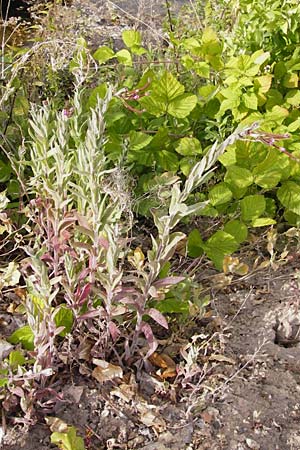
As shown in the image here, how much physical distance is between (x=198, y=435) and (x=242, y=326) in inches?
18.3

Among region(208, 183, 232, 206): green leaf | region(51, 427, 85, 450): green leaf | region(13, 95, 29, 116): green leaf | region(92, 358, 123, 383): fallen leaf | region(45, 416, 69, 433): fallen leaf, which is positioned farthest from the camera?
region(13, 95, 29, 116): green leaf

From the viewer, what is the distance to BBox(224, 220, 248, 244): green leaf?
2238mm

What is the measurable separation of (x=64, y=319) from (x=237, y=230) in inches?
28.5

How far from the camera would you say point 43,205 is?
6.64ft

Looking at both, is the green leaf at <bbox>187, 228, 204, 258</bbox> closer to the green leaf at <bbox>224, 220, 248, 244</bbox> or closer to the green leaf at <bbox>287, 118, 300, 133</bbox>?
the green leaf at <bbox>224, 220, 248, 244</bbox>

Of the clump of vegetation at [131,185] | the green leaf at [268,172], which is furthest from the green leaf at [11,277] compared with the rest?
the green leaf at [268,172]

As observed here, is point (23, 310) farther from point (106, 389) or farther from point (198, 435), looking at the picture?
point (198, 435)

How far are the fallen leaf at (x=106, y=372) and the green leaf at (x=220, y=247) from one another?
0.56 m

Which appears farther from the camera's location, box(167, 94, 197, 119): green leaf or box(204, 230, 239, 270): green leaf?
box(167, 94, 197, 119): green leaf

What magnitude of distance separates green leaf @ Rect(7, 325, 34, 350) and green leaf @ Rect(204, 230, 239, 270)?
2.22 feet

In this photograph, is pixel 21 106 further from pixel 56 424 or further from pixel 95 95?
pixel 56 424

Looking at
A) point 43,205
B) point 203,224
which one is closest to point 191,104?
point 203,224

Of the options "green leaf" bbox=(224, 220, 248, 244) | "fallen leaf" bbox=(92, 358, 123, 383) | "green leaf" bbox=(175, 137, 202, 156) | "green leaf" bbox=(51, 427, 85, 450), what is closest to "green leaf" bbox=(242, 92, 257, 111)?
"green leaf" bbox=(175, 137, 202, 156)

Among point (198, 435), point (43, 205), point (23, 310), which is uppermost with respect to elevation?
point (43, 205)
